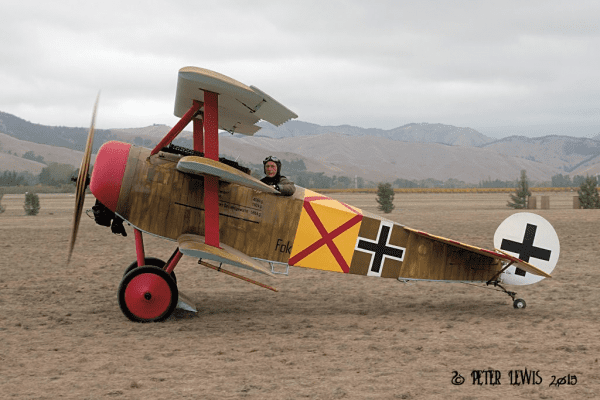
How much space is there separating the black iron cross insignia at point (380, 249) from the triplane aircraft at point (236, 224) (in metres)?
A: 0.02

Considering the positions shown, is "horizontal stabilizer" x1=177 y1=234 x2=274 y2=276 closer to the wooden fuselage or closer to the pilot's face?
the wooden fuselage

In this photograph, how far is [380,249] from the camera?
9812 mm

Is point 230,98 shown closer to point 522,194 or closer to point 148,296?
point 148,296

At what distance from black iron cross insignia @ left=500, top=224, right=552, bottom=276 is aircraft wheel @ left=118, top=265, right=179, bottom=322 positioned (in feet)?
20.1

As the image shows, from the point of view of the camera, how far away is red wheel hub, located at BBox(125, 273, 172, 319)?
8555 mm

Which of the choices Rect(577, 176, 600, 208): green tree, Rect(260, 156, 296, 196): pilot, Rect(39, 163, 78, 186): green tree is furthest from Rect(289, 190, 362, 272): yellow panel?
Rect(39, 163, 78, 186): green tree

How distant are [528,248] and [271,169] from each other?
16.3 ft

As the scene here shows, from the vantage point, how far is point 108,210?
9219 mm

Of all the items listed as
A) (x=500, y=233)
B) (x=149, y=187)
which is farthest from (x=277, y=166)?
(x=500, y=233)

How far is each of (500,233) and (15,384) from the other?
8.19 m

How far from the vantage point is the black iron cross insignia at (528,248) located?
9.70 meters

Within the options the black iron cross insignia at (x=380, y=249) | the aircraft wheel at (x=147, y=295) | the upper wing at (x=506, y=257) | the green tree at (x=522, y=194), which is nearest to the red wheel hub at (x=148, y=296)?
the aircraft wheel at (x=147, y=295)

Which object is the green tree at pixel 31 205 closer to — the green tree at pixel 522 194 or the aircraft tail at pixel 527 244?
the aircraft tail at pixel 527 244

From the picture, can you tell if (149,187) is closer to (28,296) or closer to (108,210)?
(108,210)
